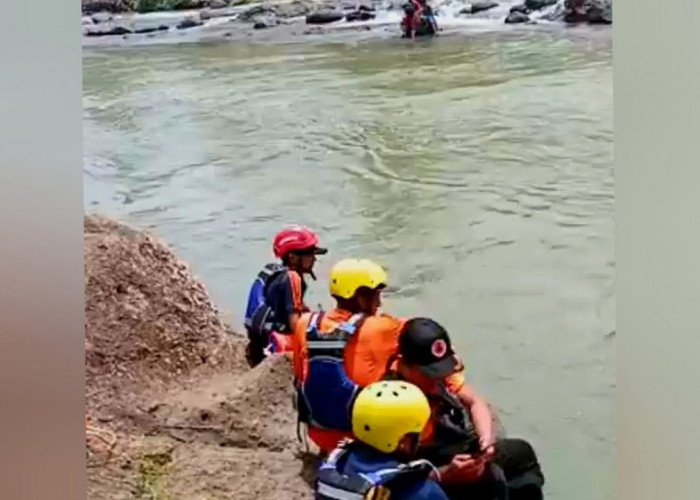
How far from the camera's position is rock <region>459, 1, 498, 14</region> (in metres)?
1.19

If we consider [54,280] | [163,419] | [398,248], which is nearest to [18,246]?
[54,280]

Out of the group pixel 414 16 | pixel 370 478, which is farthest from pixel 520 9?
pixel 370 478

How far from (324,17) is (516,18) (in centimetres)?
24

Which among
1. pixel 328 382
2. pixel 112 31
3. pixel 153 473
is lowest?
pixel 153 473

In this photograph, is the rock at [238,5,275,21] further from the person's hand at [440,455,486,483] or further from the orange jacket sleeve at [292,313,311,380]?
the person's hand at [440,455,486,483]

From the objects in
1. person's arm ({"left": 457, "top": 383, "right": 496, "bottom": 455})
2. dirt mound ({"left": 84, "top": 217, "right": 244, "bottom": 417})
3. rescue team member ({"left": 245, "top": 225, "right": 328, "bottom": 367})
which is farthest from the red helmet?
person's arm ({"left": 457, "top": 383, "right": 496, "bottom": 455})

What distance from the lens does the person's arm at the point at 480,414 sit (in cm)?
115

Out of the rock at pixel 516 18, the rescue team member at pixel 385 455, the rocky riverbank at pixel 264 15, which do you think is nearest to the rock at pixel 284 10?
the rocky riverbank at pixel 264 15

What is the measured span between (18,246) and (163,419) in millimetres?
294

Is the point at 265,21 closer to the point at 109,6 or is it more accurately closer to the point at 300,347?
the point at 109,6

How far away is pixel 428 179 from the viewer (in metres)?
1.19

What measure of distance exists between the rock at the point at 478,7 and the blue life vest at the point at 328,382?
1.34 feet

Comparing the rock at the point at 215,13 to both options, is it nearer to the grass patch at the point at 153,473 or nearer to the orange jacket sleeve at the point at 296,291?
the orange jacket sleeve at the point at 296,291

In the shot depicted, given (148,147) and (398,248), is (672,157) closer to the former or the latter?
(398,248)
